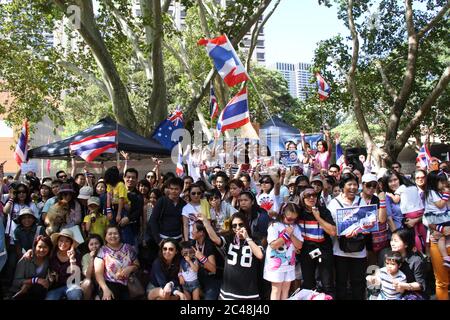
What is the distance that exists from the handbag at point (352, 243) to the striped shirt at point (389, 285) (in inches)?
18.2

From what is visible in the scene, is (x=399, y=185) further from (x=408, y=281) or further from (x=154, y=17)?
(x=154, y=17)

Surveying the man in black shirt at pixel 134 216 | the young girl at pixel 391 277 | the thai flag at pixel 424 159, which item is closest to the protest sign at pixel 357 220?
the young girl at pixel 391 277

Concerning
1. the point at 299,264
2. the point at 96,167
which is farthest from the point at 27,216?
the point at 96,167

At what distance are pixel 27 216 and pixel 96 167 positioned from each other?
270 inches

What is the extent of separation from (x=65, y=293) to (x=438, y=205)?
425cm

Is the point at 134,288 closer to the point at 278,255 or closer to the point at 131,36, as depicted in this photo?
the point at 278,255

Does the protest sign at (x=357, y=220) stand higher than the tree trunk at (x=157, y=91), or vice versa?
the tree trunk at (x=157, y=91)

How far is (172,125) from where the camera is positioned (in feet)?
33.3

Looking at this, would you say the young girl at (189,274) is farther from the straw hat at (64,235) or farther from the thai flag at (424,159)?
the thai flag at (424,159)

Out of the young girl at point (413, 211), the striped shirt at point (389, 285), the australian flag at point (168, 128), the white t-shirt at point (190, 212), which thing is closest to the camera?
the striped shirt at point (389, 285)

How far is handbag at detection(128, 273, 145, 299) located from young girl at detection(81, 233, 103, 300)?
0.37 meters

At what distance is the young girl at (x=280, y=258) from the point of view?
4.39m

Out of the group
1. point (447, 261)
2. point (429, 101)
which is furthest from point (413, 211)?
point (429, 101)

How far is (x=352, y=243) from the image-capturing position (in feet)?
15.2
